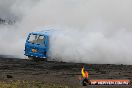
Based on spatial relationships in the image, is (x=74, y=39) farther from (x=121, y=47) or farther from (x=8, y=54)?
(x=8, y=54)

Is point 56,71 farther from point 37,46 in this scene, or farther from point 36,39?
point 36,39

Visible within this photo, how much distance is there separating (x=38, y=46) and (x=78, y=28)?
6.33 metres

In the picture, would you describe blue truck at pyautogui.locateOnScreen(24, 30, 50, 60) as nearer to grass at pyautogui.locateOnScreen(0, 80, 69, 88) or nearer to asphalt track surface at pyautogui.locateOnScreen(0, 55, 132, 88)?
asphalt track surface at pyautogui.locateOnScreen(0, 55, 132, 88)

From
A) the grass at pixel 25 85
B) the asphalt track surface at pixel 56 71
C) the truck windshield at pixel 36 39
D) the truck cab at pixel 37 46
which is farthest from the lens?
the truck windshield at pixel 36 39

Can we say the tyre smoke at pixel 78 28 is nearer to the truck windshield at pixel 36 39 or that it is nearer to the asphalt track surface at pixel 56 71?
the truck windshield at pixel 36 39

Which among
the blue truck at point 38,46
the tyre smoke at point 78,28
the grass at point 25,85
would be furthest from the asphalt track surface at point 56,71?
the tyre smoke at point 78,28

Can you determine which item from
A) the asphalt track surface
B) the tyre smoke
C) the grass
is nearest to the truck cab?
the tyre smoke

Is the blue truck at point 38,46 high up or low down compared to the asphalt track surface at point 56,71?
up

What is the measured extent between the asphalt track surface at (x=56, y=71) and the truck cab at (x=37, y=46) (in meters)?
1.15

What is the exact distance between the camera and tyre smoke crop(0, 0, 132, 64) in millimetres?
24531

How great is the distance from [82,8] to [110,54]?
1481 cm

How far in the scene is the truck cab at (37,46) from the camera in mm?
24500

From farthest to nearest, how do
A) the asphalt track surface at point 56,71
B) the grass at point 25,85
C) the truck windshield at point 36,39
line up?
the truck windshield at point 36,39, the asphalt track surface at point 56,71, the grass at point 25,85

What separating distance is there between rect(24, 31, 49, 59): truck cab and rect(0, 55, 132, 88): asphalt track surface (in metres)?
1.15
